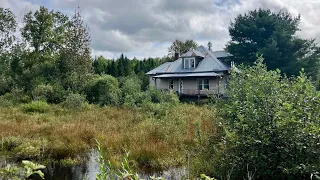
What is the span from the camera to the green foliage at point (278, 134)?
14.2ft

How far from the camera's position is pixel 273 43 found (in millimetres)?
25453

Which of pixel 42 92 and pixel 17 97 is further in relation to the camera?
pixel 17 97

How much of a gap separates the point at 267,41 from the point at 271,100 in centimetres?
2451

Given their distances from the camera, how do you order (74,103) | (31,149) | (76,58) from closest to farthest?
(31,149) < (74,103) < (76,58)

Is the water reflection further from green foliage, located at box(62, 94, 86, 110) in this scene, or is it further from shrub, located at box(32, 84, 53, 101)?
shrub, located at box(32, 84, 53, 101)

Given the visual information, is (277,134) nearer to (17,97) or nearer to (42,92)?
(42,92)

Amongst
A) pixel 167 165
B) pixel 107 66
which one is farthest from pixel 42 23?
pixel 167 165

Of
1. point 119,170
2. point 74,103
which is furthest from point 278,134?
point 74,103

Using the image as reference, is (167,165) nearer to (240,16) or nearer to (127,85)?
(127,85)

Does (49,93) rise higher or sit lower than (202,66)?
lower

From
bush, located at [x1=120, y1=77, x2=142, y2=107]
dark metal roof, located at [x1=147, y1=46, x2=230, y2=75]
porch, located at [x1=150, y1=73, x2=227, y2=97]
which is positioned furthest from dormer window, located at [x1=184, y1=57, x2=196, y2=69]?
bush, located at [x1=120, y1=77, x2=142, y2=107]

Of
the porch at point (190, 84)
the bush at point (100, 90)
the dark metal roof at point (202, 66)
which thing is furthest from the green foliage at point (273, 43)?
the bush at point (100, 90)

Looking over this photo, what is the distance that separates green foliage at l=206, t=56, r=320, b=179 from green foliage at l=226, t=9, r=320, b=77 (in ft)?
72.7

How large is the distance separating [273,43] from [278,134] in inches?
915
